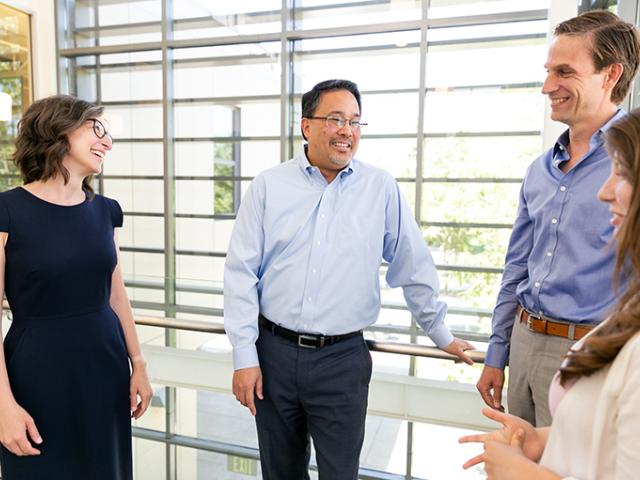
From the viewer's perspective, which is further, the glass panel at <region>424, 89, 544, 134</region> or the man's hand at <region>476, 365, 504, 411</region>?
the glass panel at <region>424, 89, 544, 134</region>

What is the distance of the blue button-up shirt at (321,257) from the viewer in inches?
65.9

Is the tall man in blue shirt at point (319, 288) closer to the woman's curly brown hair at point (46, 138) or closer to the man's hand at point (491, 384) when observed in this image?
the man's hand at point (491, 384)

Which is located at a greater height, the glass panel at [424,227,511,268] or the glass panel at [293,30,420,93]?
the glass panel at [293,30,420,93]

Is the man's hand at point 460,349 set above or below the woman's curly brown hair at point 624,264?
below

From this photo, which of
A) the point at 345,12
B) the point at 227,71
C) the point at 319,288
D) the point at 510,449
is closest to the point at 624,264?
the point at 510,449

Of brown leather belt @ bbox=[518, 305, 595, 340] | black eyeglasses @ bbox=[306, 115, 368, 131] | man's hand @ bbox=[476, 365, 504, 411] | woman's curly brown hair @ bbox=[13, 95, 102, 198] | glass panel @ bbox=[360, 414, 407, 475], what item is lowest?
glass panel @ bbox=[360, 414, 407, 475]

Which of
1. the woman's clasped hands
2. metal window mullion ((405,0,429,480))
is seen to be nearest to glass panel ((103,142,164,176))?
metal window mullion ((405,0,429,480))

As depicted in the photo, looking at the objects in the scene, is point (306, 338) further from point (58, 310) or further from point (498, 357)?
point (58, 310)

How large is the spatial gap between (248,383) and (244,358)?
3.2 inches

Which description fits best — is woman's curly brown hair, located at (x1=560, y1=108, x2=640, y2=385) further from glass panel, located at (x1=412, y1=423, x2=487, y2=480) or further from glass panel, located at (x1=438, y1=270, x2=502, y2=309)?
glass panel, located at (x1=438, y1=270, x2=502, y2=309)

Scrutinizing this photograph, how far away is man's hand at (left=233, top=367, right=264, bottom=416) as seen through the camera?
164 cm

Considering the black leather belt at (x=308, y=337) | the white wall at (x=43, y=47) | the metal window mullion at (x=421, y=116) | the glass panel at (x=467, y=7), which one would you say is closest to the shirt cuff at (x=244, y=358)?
the black leather belt at (x=308, y=337)

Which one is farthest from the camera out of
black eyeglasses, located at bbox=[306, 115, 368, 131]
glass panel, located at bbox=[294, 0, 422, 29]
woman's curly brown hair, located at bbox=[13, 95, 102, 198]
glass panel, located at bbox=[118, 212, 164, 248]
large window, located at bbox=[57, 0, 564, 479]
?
glass panel, located at bbox=[118, 212, 164, 248]

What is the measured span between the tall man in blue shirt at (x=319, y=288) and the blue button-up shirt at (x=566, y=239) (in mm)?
334
